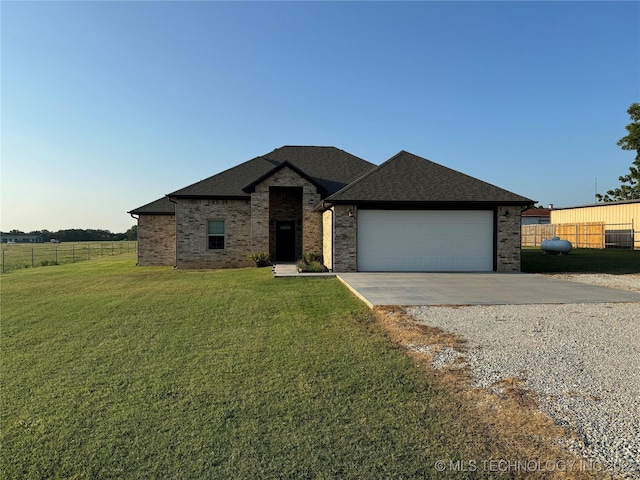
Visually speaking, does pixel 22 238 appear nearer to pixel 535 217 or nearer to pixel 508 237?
pixel 535 217

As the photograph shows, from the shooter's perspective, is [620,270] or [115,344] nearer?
[115,344]

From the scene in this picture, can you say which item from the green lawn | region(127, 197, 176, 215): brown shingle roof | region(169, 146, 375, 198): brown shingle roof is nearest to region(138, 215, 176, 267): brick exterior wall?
region(127, 197, 176, 215): brown shingle roof

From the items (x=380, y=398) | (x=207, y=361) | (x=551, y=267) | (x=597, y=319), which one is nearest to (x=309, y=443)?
(x=380, y=398)

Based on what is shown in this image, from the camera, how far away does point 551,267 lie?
17.3 m

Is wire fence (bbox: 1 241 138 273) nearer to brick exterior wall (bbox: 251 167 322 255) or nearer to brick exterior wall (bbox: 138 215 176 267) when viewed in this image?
brick exterior wall (bbox: 138 215 176 267)

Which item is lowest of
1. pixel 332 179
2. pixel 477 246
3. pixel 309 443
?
pixel 309 443

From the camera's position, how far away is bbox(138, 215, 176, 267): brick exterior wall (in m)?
21.1

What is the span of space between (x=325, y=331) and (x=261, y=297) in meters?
3.86

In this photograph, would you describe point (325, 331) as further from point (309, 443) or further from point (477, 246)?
point (477, 246)

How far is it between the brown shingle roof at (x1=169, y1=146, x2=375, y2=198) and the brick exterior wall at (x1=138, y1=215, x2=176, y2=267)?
332cm

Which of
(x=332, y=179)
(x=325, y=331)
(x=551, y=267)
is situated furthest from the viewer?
(x=332, y=179)

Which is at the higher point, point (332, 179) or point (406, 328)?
point (332, 179)

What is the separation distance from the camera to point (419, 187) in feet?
52.4

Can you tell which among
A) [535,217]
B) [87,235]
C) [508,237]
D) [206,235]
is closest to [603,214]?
[508,237]
